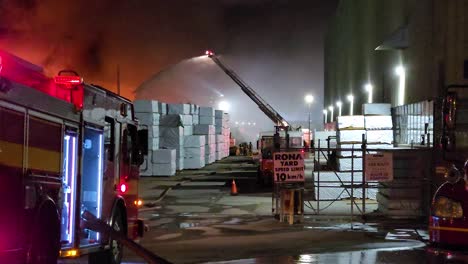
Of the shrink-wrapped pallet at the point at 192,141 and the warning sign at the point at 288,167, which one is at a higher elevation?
the shrink-wrapped pallet at the point at 192,141

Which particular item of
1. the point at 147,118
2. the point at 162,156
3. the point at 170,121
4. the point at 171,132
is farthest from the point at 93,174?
the point at 170,121

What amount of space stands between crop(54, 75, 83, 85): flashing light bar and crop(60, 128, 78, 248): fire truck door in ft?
1.70

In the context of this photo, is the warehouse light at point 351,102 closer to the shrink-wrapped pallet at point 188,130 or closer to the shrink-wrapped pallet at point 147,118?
the shrink-wrapped pallet at point 188,130

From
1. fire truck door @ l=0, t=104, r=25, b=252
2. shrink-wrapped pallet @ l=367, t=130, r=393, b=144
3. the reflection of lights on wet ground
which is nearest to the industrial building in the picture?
shrink-wrapped pallet @ l=367, t=130, r=393, b=144

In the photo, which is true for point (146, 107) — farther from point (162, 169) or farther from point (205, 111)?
point (205, 111)

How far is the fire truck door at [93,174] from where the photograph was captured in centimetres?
790

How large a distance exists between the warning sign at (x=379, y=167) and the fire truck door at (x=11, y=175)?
11.5 meters

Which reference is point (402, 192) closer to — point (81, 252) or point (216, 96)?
point (81, 252)

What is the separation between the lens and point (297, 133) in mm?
33156

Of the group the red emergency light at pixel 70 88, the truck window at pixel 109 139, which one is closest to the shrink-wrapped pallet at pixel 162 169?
the truck window at pixel 109 139

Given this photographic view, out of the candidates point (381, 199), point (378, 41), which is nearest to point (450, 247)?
point (381, 199)

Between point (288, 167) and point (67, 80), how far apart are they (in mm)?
9548

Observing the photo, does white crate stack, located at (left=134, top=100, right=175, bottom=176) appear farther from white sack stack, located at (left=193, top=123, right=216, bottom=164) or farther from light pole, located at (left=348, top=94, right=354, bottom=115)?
light pole, located at (left=348, top=94, right=354, bottom=115)

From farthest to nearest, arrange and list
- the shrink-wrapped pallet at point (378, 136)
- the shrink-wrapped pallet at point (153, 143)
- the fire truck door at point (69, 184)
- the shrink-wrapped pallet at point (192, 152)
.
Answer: the shrink-wrapped pallet at point (192, 152), the shrink-wrapped pallet at point (153, 143), the shrink-wrapped pallet at point (378, 136), the fire truck door at point (69, 184)
